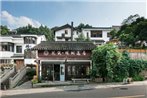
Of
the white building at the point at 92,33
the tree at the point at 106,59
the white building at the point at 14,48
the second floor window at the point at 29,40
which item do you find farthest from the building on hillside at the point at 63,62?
the white building at the point at 92,33

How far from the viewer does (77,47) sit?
36594mm

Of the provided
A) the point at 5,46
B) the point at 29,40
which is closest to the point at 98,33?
the point at 29,40

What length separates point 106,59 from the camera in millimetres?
32094

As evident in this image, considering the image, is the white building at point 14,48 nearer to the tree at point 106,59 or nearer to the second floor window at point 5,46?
the second floor window at point 5,46

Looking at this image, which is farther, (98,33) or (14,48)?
(98,33)

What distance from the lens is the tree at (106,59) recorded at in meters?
32.0

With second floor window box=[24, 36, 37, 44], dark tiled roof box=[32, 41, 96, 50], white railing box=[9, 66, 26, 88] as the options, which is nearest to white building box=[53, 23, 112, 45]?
second floor window box=[24, 36, 37, 44]

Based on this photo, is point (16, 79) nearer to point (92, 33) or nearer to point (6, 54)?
point (6, 54)

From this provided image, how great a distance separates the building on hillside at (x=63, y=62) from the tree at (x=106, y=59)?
2.68m

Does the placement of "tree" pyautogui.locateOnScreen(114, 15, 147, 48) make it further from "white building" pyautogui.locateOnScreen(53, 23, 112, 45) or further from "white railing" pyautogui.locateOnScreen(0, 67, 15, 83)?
"white building" pyautogui.locateOnScreen(53, 23, 112, 45)

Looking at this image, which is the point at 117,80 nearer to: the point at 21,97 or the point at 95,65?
the point at 95,65

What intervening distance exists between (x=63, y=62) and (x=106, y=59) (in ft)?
20.2

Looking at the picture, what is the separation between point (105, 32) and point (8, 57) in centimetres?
2437

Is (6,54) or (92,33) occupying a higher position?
(92,33)
